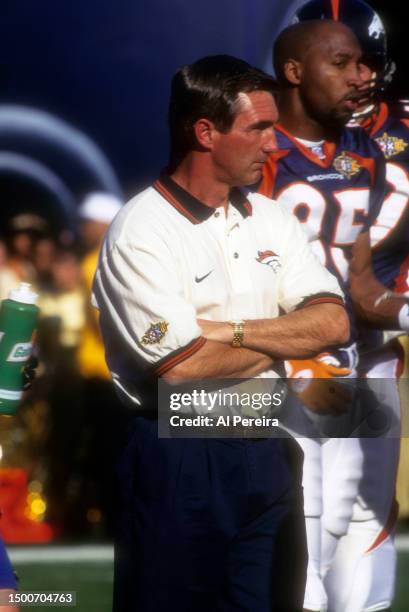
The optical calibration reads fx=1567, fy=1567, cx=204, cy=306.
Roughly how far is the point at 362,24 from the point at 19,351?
1522 mm

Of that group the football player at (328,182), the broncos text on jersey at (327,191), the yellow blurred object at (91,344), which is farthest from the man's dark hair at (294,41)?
the yellow blurred object at (91,344)

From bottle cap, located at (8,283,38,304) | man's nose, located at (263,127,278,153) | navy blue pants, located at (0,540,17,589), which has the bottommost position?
navy blue pants, located at (0,540,17,589)

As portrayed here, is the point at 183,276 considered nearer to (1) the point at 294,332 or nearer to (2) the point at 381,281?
(1) the point at 294,332

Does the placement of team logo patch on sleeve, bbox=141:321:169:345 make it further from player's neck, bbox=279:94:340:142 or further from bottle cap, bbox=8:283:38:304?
player's neck, bbox=279:94:340:142

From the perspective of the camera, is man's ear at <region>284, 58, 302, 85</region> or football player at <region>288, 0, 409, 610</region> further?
football player at <region>288, 0, 409, 610</region>

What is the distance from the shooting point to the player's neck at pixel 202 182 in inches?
136

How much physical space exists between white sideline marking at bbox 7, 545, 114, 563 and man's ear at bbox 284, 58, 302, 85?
2357 millimetres

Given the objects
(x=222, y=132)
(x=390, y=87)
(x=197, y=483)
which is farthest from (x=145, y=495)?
(x=390, y=87)

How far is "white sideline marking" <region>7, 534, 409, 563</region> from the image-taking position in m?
5.75

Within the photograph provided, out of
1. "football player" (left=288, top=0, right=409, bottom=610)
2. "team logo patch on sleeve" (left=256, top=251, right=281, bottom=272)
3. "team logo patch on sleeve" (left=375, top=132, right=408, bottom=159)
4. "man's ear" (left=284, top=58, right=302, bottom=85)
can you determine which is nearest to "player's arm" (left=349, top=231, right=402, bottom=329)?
"football player" (left=288, top=0, right=409, bottom=610)

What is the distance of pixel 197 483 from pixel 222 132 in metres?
0.79

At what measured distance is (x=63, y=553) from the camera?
5918 mm

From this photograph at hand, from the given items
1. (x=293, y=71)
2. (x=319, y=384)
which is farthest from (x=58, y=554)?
(x=293, y=71)

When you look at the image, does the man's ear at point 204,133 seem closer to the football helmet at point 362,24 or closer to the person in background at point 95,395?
the football helmet at point 362,24
